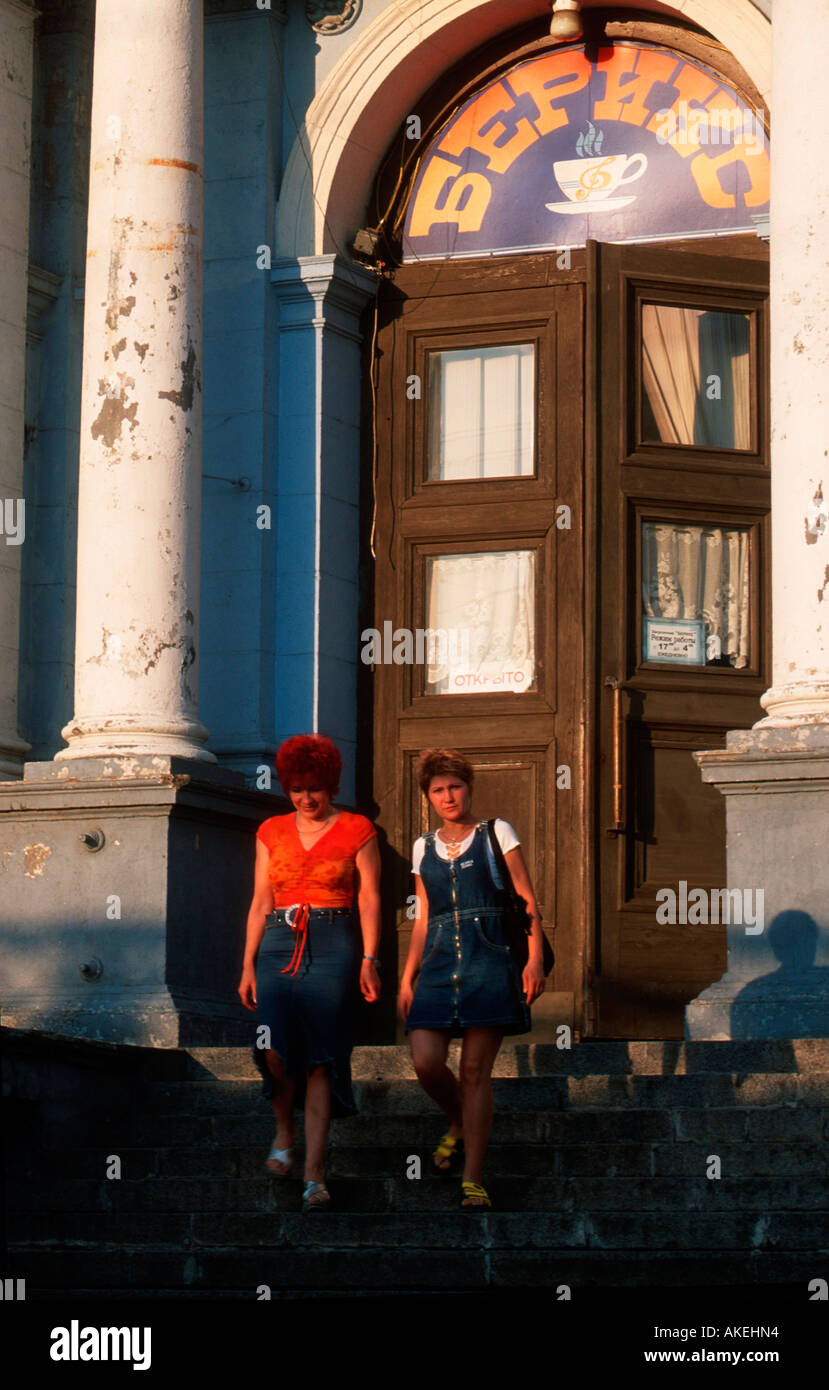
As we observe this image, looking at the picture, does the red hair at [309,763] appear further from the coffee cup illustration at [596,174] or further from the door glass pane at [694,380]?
the coffee cup illustration at [596,174]

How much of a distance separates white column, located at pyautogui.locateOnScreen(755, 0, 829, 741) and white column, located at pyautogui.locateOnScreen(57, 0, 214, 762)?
299 cm

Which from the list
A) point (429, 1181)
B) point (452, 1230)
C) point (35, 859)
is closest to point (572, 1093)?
point (429, 1181)

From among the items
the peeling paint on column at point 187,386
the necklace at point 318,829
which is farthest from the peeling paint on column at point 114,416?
the necklace at point 318,829

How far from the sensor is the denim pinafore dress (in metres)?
9.43

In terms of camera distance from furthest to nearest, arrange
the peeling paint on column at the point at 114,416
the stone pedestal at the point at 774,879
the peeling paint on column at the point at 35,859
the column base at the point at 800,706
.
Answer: the peeling paint on column at the point at 114,416
the peeling paint on column at the point at 35,859
the column base at the point at 800,706
the stone pedestal at the point at 774,879

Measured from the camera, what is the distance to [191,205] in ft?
42.8

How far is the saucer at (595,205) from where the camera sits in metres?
14.2

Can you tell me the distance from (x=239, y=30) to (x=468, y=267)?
1927mm

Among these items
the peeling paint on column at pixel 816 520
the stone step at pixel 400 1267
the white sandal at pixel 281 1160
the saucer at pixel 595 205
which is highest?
the saucer at pixel 595 205

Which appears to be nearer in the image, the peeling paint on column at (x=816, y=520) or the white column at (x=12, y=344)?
the peeling paint on column at (x=816, y=520)

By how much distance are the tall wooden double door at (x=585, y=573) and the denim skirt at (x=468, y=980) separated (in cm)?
374

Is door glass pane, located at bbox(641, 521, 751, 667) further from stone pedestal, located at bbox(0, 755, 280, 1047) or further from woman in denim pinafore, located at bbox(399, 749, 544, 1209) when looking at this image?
woman in denim pinafore, located at bbox(399, 749, 544, 1209)

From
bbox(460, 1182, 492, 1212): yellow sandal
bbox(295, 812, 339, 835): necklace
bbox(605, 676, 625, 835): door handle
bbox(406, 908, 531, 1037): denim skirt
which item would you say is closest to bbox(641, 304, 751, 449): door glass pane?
bbox(605, 676, 625, 835): door handle
